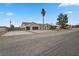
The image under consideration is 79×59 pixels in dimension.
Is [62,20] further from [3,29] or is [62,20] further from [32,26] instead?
[3,29]

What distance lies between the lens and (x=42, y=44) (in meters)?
4.29

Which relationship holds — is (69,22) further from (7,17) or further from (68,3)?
(7,17)

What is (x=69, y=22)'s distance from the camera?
4438 millimetres

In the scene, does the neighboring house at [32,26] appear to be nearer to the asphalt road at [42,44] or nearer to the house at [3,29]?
the asphalt road at [42,44]

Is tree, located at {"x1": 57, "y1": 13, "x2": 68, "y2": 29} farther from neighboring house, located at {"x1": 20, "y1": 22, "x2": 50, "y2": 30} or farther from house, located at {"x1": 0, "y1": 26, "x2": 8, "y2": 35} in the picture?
house, located at {"x1": 0, "y1": 26, "x2": 8, "y2": 35}

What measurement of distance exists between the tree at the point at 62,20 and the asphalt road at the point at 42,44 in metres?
0.20

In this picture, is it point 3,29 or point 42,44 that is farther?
point 3,29

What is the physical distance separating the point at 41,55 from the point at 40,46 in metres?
0.23

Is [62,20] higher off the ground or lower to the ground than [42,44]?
higher

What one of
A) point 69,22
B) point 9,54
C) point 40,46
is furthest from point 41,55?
point 69,22

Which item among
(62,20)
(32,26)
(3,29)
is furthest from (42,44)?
(3,29)

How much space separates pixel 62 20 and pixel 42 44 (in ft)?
2.28

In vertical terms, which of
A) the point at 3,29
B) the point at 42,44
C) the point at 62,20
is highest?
the point at 62,20

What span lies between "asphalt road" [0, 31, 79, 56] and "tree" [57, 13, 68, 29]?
0.20 meters
